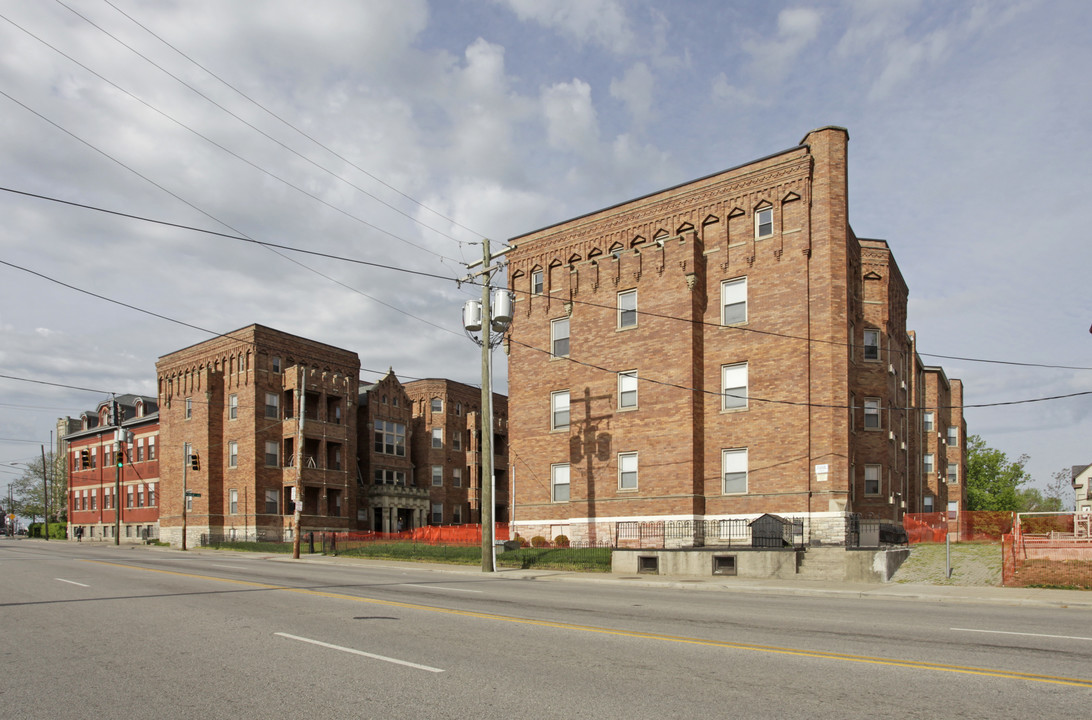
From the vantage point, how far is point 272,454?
55.6 meters

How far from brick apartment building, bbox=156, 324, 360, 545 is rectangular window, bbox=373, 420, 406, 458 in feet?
14.4

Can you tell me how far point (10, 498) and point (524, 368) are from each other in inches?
4482

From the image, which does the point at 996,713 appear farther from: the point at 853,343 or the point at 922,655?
the point at 853,343

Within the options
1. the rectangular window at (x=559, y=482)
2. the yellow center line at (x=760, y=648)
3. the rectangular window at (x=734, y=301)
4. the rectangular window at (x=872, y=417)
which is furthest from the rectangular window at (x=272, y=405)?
the yellow center line at (x=760, y=648)

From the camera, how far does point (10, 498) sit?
118312 millimetres

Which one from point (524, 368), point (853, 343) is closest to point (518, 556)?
point (524, 368)

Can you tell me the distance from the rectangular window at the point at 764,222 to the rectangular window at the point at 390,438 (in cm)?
4014

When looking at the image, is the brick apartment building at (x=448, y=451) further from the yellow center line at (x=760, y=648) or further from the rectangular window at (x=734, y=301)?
the yellow center line at (x=760, y=648)

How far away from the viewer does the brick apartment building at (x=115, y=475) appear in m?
64.9

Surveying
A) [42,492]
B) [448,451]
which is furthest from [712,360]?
[42,492]

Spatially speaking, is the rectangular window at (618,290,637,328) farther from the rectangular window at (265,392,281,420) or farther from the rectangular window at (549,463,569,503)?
the rectangular window at (265,392,281,420)

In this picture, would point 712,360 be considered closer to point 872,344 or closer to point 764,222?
point 764,222

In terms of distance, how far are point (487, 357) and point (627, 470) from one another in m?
9.08

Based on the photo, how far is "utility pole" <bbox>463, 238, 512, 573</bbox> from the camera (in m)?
27.2
